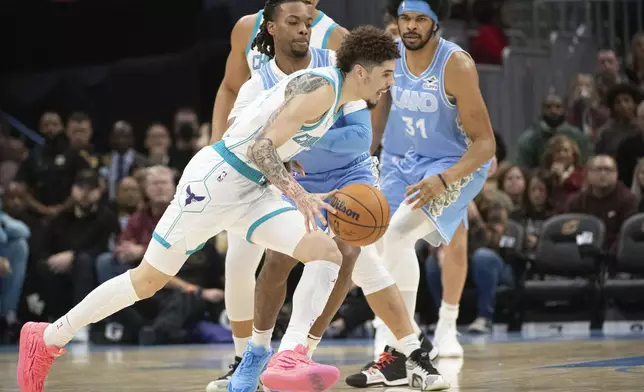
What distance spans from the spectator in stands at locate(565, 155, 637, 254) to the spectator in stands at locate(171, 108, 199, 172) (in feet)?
13.3

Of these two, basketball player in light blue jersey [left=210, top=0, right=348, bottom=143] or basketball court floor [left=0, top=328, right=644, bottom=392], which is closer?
basketball court floor [left=0, top=328, right=644, bottom=392]

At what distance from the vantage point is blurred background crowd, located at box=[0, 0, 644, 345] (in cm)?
1023

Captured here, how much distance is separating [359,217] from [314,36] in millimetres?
1508

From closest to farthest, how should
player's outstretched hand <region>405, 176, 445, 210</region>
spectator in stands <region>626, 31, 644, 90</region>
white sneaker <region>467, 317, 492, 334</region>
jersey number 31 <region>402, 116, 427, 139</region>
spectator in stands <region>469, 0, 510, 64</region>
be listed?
1. player's outstretched hand <region>405, 176, 445, 210</region>
2. jersey number 31 <region>402, 116, 427, 139</region>
3. white sneaker <region>467, 317, 492, 334</region>
4. spectator in stands <region>626, 31, 644, 90</region>
5. spectator in stands <region>469, 0, 510, 64</region>

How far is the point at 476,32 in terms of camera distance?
1354 centimetres

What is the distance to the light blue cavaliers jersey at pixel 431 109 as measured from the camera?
6.53 m

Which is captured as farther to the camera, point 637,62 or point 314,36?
point 637,62

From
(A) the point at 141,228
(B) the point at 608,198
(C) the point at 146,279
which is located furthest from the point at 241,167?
(B) the point at 608,198

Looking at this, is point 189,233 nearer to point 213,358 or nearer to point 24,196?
point 213,358

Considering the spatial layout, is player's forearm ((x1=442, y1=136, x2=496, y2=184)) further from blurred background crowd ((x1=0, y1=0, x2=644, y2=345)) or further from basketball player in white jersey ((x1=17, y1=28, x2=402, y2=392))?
blurred background crowd ((x1=0, y1=0, x2=644, y2=345))

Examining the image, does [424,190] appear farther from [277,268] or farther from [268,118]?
[268,118]

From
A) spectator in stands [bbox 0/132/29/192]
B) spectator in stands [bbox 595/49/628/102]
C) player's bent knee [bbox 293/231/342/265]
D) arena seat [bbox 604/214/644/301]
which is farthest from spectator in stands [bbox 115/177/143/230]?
player's bent knee [bbox 293/231/342/265]

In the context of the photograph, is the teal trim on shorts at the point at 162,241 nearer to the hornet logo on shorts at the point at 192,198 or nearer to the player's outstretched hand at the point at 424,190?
the hornet logo on shorts at the point at 192,198

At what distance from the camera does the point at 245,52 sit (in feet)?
20.2
